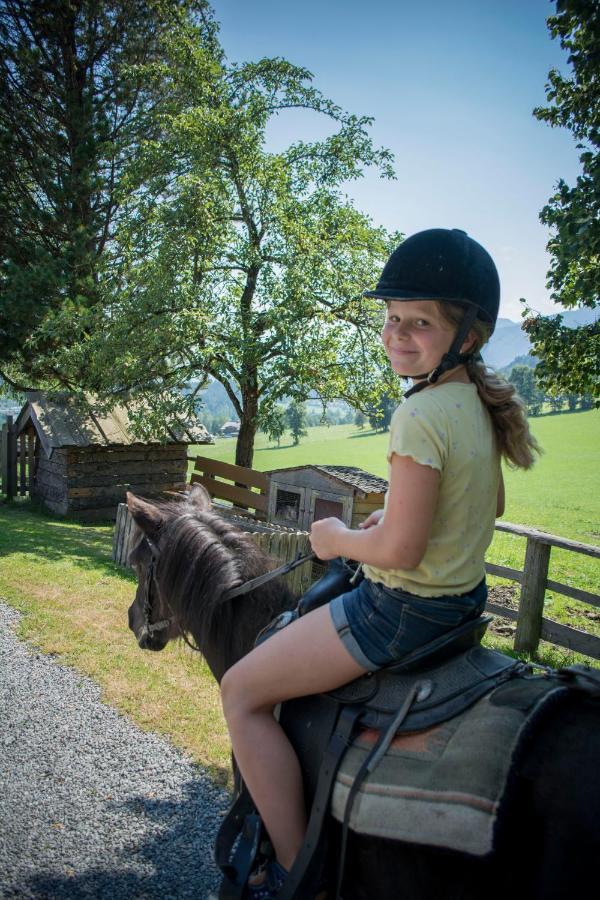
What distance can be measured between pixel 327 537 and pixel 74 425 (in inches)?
587

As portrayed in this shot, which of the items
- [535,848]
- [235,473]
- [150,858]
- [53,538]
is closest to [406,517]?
[535,848]

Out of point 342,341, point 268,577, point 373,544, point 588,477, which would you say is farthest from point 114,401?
point 588,477

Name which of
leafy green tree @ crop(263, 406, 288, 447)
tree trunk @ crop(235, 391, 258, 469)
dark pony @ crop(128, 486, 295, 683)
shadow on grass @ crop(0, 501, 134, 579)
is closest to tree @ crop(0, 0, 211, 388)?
shadow on grass @ crop(0, 501, 134, 579)

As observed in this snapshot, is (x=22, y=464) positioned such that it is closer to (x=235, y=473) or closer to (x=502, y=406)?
(x=235, y=473)

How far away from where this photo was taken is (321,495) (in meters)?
10.3

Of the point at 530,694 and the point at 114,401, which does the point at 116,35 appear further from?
the point at 530,694

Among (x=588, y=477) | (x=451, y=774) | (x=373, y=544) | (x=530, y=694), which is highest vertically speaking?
(x=373, y=544)

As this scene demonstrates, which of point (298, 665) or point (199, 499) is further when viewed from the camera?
point (199, 499)

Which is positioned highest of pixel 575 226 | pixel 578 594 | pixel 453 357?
pixel 575 226

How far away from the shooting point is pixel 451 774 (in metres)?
1.70

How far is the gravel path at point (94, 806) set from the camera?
3.29m

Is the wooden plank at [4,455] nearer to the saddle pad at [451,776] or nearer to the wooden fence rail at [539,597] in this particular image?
the wooden fence rail at [539,597]

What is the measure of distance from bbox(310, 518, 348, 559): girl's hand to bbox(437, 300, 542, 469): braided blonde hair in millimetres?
666

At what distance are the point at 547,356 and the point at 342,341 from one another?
709 centimetres
